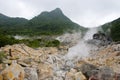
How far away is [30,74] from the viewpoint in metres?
23.2

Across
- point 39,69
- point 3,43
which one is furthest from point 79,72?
point 3,43

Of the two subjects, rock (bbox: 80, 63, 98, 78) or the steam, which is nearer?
rock (bbox: 80, 63, 98, 78)

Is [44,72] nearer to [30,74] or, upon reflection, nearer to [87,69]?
[30,74]

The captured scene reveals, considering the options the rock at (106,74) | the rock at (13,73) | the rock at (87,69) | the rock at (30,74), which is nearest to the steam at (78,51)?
the rock at (87,69)

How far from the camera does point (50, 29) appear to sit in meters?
168

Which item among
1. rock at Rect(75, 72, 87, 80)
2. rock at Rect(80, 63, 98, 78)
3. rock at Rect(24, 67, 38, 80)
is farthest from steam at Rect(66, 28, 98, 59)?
rock at Rect(24, 67, 38, 80)

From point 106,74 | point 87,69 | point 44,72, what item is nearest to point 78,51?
point 87,69

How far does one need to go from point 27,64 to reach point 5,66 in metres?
3.04

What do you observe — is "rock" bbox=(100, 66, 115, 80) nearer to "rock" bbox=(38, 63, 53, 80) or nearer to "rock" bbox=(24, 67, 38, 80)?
"rock" bbox=(38, 63, 53, 80)

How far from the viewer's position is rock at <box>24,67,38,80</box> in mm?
22898

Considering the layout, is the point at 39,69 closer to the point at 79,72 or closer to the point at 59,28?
the point at 79,72

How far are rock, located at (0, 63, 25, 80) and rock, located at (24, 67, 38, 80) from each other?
587 mm

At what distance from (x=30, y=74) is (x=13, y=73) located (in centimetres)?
206

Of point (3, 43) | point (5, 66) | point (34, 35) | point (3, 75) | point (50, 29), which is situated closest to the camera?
point (3, 75)
